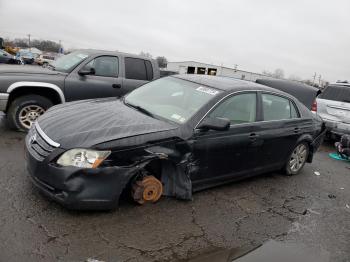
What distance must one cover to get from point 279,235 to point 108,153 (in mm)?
2170

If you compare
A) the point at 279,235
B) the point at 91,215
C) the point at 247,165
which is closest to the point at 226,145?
the point at 247,165

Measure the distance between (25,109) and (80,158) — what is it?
3.44m

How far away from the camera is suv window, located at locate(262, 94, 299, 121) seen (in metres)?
5.04

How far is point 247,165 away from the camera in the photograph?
4.81 m

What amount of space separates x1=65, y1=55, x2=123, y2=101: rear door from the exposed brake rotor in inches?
136

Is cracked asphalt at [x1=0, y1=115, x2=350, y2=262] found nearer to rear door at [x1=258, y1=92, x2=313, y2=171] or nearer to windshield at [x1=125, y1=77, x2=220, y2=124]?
rear door at [x1=258, y1=92, x2=313, y2=171]

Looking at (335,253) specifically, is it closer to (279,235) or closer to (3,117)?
(279,235)

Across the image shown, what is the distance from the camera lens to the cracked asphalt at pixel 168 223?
10.0ft

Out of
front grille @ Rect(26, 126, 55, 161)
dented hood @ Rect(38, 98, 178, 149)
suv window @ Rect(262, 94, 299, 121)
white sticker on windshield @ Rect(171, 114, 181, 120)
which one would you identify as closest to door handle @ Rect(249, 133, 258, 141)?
suv window @ Rect(262, 94, 299, 121)

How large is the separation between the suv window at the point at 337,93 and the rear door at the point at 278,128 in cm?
377

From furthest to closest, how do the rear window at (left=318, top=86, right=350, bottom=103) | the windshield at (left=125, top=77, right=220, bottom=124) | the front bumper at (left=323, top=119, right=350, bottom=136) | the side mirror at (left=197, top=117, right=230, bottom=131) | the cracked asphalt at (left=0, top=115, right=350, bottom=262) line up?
the rear window at (left=318, top=86, right=350, bottom=103) → the front bumper at (left=323, top=119, right=350, bottom=136) → the windshield at (left=125, top=77, right=220, bottom=124) → the side mirror at (left=197, top=117, right=230, bottom=131) → the cracked asphalt at (left=0, top=115, right=350, bottom=262)

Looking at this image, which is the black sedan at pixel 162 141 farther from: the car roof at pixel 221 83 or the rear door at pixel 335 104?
the rear door at pixel 335 104

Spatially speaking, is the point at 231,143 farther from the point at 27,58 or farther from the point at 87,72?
the point at 27,58

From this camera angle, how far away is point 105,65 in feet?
23.3
